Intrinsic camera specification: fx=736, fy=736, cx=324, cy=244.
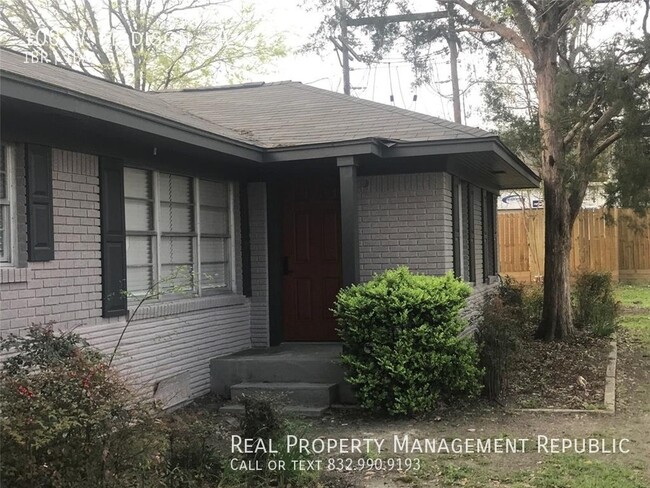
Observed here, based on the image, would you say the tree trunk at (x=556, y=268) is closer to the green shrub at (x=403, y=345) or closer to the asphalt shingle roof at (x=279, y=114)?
the asphalt shingle roof at (x=279, y=114)

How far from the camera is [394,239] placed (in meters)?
9.25

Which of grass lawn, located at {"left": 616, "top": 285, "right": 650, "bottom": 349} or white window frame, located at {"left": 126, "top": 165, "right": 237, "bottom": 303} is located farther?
grass lawn, located at {"left": 616, "top": 285, "right": 650, "bottom": 349}

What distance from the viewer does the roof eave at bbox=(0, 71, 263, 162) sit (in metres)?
4.93

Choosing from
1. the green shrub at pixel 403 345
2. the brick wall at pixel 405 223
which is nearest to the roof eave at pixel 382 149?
the brick wall at pixel 405 223

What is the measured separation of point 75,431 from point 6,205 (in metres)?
2.57

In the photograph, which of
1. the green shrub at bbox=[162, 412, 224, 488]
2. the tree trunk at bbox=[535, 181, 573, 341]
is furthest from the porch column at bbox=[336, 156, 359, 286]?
the tree trunk at bbox=[535, 181, 573, 341]

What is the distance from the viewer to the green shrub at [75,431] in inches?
150

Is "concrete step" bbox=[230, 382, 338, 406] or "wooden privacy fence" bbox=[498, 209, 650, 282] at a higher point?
"wooden privacy fence" bbox=[498, 209, 650, 282]

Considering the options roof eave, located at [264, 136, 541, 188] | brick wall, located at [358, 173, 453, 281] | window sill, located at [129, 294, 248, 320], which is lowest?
window sill, located at [129, 294, 248, 320]

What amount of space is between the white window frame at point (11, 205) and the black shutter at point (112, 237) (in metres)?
1.04

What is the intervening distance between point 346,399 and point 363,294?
4.08 ft

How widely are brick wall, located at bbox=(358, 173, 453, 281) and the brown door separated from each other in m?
0.47

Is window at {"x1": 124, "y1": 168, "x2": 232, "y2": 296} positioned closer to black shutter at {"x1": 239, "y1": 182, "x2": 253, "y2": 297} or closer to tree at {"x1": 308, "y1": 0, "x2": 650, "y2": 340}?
black shutter at {"x1": 239, "y1": 182, "x2": 253, "y2": 297}

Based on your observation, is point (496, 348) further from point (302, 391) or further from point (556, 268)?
point (556, 268)
